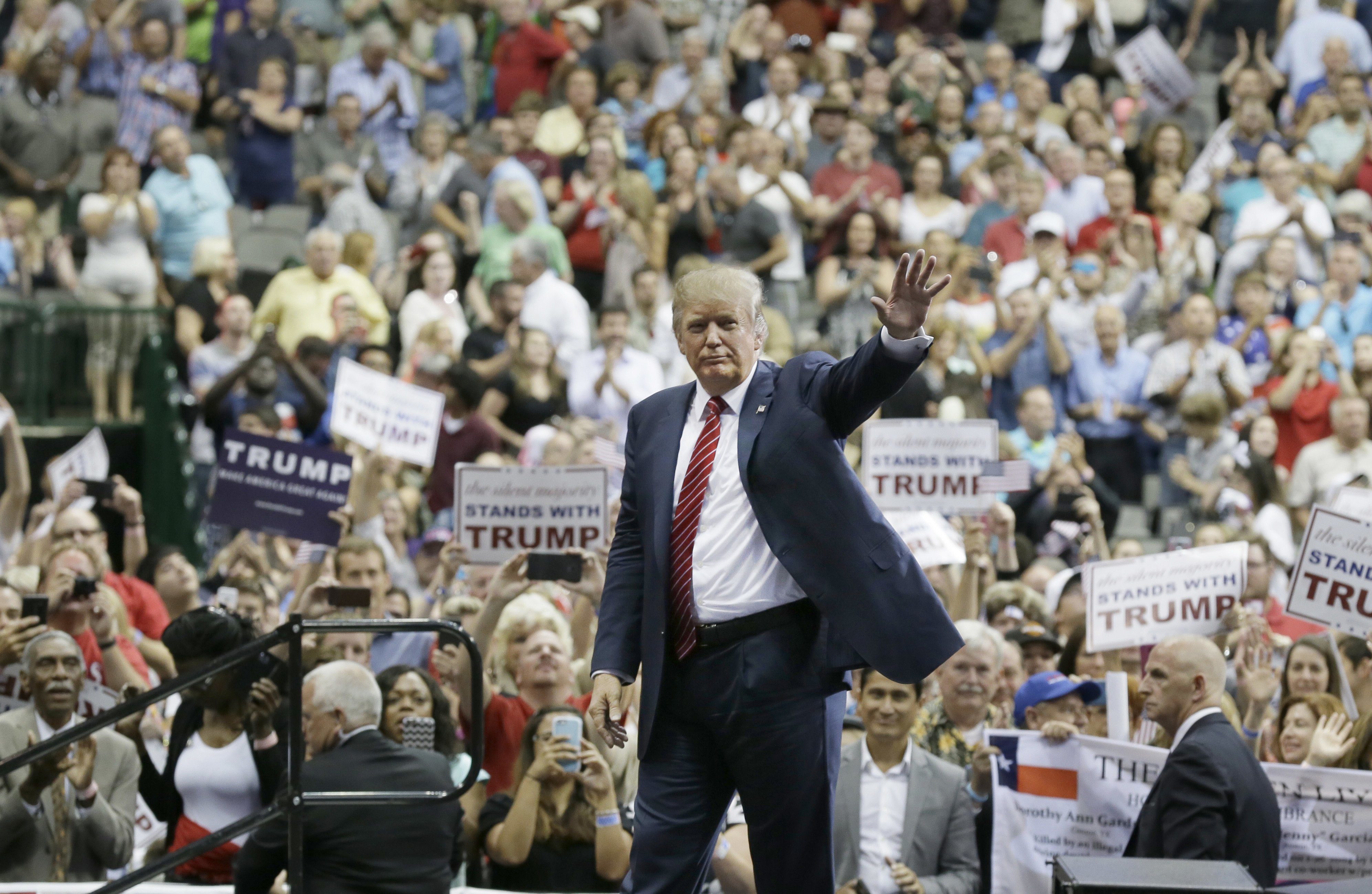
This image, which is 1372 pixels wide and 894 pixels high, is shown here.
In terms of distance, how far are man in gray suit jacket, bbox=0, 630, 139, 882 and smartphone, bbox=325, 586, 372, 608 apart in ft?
3.37

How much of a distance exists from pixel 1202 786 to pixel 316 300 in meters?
8.78

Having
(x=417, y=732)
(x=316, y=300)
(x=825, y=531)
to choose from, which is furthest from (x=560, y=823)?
(x=316, y=300)

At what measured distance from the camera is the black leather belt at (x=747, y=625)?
190 inches

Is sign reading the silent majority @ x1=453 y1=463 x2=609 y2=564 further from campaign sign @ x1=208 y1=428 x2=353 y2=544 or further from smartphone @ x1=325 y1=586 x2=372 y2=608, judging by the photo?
smartphone @ x1=325 y1=586 x2=372 y2=608

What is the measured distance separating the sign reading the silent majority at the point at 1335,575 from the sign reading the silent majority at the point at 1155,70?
1067 centimetres

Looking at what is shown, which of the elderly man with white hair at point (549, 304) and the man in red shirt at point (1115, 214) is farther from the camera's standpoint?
the man in red shirt at point (1115, 214)

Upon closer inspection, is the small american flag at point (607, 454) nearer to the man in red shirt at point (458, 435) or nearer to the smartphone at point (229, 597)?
the man in red shirt at point (458, 435)

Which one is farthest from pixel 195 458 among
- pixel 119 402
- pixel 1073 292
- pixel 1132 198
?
pixel 1132 198

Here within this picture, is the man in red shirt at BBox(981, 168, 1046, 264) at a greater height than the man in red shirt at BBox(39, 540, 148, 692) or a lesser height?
greater

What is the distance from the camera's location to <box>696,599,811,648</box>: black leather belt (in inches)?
190

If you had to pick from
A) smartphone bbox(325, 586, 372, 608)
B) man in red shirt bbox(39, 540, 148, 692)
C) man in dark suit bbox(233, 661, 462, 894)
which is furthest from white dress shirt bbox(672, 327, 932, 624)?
man in red shirt bbox(39, 540, 148, 692)

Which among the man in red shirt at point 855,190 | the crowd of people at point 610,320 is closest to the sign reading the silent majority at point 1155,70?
the crowd of people at point 610,320

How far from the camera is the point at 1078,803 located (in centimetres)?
705

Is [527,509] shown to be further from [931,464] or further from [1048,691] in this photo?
[1048,691]
